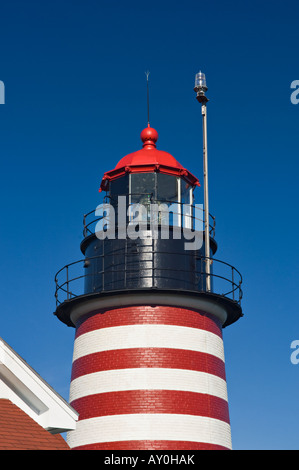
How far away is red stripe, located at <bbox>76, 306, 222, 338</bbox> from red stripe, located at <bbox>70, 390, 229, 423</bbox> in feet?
6.06

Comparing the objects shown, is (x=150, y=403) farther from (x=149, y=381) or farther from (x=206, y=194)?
(x=206, y=194)

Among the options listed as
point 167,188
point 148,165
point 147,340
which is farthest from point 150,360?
point 148,165

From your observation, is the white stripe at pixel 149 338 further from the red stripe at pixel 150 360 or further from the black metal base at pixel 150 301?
the black metal base at pixel 150 301

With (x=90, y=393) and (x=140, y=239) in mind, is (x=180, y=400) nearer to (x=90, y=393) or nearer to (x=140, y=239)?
(x=90, y=393)

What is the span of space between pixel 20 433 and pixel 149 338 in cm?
747

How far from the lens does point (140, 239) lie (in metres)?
21.2

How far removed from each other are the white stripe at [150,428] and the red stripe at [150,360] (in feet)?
4.20

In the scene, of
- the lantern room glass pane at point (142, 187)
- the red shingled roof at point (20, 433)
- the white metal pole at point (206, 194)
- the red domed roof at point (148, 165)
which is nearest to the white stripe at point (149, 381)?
the white metal pole at point (206, 194)

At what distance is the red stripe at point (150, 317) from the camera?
20719 millimetres

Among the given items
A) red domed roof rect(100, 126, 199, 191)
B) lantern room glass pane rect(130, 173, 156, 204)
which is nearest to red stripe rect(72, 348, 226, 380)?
lantern room glass pane rect(130, 173, 156, 204)

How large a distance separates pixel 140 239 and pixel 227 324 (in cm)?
404

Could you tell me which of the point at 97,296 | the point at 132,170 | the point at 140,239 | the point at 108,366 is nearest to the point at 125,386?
the point at 108,366

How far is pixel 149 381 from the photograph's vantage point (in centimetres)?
2002

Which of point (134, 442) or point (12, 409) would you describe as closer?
point (12, 409)
